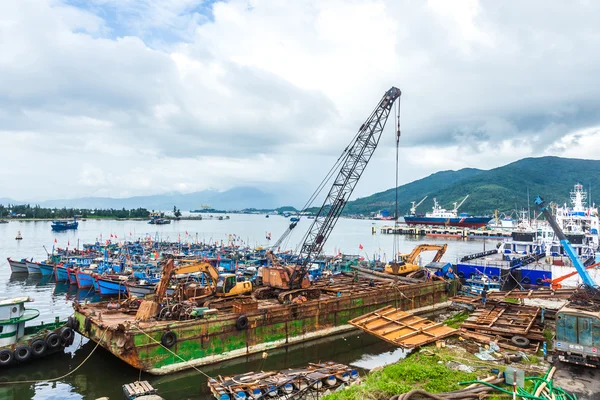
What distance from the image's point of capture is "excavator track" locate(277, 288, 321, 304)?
2461cm

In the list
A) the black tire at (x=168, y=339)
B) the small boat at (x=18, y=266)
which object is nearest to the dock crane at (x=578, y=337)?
the black tire at (x=168, y=339)

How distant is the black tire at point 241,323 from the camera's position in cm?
1998

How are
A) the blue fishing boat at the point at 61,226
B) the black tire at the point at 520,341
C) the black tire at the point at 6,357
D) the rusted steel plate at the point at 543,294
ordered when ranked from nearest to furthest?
the black tire at the point at 520,341, the black tire at the point at 6,357, the rusted steel plate at the point at 543,294, the blue fishing boat at the point at 61,226

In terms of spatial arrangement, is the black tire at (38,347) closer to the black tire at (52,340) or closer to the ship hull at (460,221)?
the black tire at (52,340)

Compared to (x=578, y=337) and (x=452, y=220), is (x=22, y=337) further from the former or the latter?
(x=452, y=220)

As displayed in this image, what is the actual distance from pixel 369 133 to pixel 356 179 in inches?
158

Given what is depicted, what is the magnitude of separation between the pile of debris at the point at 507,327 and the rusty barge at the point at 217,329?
315 inches

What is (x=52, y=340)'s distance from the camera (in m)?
19.5

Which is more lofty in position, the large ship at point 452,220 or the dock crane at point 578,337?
the large ship at point 452,220

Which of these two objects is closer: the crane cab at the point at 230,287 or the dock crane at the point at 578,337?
the dock crane at the point at 578,337

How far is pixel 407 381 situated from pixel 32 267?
50995 mm

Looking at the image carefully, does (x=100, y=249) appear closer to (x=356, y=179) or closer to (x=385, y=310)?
(x=356, y=179)

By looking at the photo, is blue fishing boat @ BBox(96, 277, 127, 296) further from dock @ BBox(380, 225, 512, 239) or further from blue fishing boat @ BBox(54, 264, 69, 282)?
dock @ BBox(380, 225, 512, 239)

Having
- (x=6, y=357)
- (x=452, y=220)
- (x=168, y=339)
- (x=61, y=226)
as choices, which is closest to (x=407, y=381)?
(x=168, y=339)
